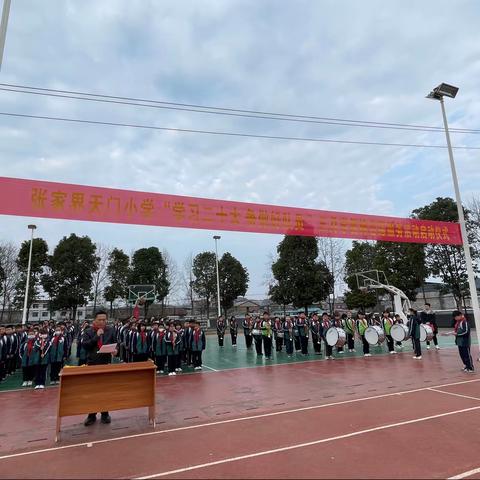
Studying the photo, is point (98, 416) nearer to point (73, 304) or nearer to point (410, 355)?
point (410, 355)

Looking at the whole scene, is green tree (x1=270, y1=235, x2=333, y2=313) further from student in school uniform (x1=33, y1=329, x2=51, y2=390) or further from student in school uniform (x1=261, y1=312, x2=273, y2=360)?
student in school uniform (x1=33, y1=329, x2=51, y2=390)

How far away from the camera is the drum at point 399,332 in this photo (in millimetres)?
13328

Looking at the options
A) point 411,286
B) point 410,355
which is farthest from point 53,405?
point 411,286

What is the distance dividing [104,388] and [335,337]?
368 inches

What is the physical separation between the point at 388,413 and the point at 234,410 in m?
2.74

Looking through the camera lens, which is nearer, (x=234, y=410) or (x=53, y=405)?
(x=234, y=410)

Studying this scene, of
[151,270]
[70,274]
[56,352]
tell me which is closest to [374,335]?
[56,352]

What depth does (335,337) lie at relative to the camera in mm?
13062

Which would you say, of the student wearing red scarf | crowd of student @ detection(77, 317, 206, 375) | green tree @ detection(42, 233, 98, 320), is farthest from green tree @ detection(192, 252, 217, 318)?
the student wearing red scarf

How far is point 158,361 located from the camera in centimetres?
1161

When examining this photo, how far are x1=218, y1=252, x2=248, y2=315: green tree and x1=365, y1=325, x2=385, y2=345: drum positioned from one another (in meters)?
28.2

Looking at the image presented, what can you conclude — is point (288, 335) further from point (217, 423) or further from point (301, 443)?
point (301, 443)

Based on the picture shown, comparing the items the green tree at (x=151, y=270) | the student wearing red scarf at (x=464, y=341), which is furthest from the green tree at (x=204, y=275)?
the student wearing red scarf at (x=464, y=341)

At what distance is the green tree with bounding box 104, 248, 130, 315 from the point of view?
1431 inches
